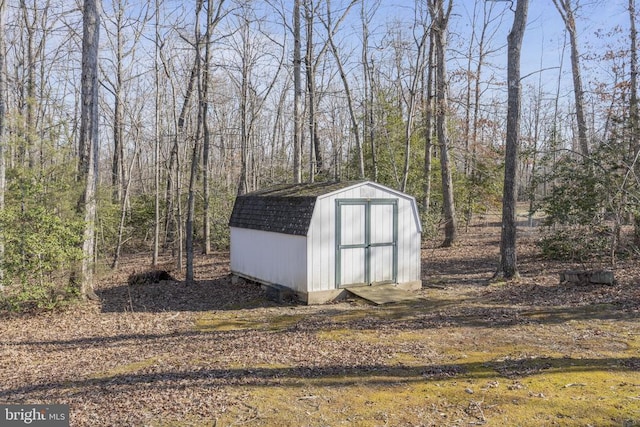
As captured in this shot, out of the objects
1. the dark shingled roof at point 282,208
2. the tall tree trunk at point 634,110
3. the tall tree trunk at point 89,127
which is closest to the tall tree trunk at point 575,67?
the tall tree trunk at point 634,110

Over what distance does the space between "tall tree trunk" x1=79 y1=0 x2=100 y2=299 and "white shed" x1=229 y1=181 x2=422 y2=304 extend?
3.66 m

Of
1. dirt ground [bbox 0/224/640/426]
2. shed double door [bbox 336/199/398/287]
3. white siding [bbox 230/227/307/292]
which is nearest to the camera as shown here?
dirt ground [bbox 0/224/640/426]

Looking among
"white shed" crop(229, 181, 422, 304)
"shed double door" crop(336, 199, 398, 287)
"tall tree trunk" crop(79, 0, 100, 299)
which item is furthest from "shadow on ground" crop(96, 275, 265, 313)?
"shed double door" crop(336, 199, 398, 287)

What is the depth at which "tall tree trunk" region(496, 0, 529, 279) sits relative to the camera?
10523mm

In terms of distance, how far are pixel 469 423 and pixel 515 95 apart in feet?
27.9

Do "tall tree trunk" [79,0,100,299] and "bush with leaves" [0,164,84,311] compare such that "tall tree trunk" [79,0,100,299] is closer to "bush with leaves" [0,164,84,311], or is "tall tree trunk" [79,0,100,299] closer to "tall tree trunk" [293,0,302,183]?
"bush with leaves" [0,164,84,311]

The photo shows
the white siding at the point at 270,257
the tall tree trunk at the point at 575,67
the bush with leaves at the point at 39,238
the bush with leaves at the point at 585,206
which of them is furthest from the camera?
the tall tree trunk at the point at 575,67

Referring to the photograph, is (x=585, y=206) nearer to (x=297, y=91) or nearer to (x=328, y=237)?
(x=328, y=237)

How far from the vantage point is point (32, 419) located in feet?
14.7

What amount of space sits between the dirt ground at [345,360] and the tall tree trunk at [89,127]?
1066 mm

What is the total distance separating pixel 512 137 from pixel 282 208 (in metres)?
5.53

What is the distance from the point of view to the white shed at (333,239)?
31.3 feet

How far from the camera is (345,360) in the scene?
19.3ft

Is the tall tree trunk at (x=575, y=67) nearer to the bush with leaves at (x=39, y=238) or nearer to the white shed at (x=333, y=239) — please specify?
the white shed at (x=333, y=239)
